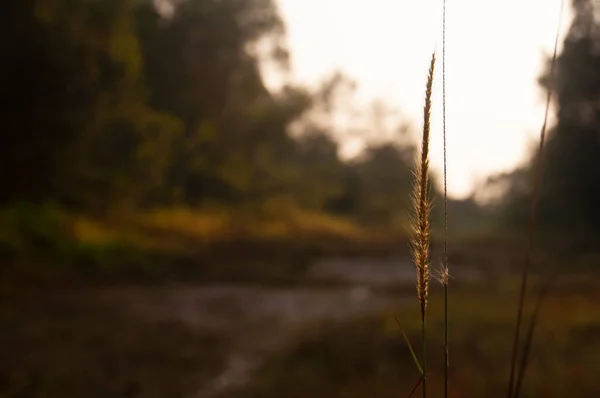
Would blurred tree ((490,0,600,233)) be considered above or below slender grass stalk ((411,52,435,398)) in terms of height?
above

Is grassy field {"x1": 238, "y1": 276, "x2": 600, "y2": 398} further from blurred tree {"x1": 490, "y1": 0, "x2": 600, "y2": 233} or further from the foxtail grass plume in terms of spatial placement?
the foxtail grass plume

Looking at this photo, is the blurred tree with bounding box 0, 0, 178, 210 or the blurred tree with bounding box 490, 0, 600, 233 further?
the blurred tree with bounding box 0, 0, 178, 210

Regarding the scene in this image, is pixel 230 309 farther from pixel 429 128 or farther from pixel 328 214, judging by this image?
pixel 328 214

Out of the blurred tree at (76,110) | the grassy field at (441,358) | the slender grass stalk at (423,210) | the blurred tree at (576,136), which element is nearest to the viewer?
the slender grass stalk at (423,210)

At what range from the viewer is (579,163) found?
6.58m

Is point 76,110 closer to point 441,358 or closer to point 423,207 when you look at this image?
point 441,358

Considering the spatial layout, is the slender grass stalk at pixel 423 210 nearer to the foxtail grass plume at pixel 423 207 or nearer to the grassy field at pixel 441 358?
the foxtail grass plume at pixel 423 207

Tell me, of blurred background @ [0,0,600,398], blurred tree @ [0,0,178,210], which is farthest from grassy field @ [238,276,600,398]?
blurred tree @ [0,0,178,210]

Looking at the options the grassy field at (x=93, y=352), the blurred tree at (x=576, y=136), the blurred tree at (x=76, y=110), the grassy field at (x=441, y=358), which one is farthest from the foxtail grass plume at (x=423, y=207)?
the blurred tree at (x=76, y=110)

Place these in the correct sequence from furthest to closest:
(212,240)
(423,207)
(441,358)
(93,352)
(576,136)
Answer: (212,240), (93,352), (441,358), (576,136), (423,207)

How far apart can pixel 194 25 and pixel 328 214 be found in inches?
693

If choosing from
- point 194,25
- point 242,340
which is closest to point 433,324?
point 242,340

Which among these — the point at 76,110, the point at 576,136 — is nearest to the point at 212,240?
the point at 76,110

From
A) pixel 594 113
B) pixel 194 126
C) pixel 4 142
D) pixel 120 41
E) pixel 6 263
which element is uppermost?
pixel 120 41
